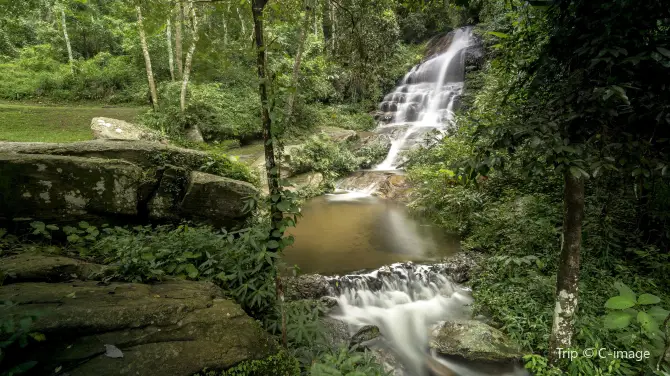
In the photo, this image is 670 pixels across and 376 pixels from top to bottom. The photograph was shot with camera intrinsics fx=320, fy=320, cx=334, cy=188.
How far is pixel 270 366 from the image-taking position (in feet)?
7.84

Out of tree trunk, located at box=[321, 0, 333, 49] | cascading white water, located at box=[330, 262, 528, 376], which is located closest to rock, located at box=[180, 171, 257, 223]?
cascading white water, located at box=[330, 262, 528, 376]

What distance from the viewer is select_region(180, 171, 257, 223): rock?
5148 millimetres

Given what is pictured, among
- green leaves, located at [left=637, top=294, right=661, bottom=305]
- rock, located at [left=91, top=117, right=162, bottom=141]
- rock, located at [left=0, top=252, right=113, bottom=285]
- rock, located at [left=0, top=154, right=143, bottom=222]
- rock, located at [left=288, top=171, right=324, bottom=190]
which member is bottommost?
rock, located at [left=288, top=171, right=324, bottom=190]

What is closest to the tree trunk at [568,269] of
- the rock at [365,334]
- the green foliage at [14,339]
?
the rock at [365,334]

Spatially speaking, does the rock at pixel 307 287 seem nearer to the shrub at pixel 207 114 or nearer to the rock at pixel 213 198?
the rock at pixel 213 198

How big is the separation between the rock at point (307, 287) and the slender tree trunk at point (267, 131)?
7.31ft

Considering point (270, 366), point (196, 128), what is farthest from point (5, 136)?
point (270, 366)

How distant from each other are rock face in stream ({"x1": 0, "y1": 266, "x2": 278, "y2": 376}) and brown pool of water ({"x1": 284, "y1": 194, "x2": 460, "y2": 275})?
3544 millimetres

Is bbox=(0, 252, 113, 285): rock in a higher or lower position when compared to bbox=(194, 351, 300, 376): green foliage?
higher

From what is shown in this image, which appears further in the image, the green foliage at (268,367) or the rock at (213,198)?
the rock at (213,198)

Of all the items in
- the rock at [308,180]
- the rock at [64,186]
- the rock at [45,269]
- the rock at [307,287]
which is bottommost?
the rock at [307,287]

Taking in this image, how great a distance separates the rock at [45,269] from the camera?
8.56ft

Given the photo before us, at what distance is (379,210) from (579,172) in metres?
7.71

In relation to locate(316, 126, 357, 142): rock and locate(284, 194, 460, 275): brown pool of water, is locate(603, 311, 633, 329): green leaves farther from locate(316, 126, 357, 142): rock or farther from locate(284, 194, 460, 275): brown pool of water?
locate(316, 126, 357, 142): rock
